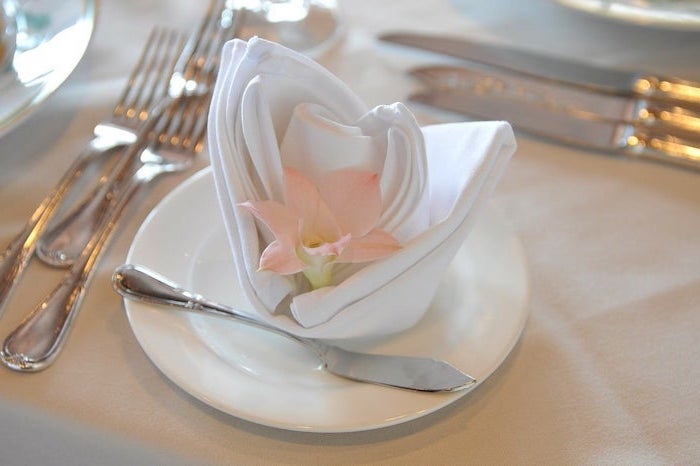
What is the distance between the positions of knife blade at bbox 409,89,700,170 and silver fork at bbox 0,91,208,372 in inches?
9.7

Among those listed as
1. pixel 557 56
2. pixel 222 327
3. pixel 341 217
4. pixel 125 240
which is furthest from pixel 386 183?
pixel 557 56

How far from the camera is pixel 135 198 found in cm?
69

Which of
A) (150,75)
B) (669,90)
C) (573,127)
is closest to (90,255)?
(150,75)

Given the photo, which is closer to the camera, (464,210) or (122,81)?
(464,210)

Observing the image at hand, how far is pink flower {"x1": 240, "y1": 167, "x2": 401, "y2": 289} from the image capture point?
0.46 metres

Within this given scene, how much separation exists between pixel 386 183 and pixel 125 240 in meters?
0.27

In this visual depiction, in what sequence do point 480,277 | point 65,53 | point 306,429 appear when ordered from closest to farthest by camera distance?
point 306,429 → point 480,277 → point 65,53

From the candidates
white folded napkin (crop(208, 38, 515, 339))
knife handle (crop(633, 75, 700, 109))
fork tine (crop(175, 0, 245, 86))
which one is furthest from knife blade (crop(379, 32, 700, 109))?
white folded napkin (crop(208, 38, 515, 339))

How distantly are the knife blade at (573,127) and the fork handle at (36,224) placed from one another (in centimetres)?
34

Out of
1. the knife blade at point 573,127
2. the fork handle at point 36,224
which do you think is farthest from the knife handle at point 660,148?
the fork handle at point 36,224

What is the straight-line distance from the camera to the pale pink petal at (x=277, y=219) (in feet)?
1.51

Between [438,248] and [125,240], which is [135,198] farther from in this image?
[438,248]

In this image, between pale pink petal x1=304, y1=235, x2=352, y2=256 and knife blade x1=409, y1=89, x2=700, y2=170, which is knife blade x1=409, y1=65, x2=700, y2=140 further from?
pale pink petal x1=304, y1=235, x2=352, y2=256

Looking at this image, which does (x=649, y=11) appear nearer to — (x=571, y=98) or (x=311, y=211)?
(x=571, y=98)
